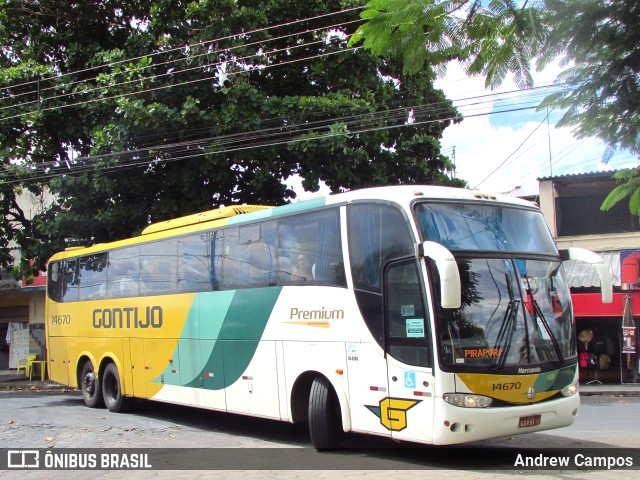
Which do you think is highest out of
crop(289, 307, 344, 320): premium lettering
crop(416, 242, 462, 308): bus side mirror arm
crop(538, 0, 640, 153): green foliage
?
crop(538, 0, 640, 153): green foliage

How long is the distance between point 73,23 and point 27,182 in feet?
15.2

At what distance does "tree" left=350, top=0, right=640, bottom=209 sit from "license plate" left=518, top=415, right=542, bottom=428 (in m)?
4.12

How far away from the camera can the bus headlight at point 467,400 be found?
735 centimetres

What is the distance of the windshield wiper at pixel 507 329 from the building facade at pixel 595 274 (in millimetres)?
11033

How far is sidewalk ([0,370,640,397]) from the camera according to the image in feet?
57.0

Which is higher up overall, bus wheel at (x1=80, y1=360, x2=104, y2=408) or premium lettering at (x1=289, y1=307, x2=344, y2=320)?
premium lettering at (x1=289, y1=307, x2=344, y2=320)

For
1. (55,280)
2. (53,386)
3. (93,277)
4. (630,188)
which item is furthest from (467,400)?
(53,386)

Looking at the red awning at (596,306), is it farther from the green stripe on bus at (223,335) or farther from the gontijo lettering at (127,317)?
the gontijo lettering at (127,317)

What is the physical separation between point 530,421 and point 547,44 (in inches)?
195

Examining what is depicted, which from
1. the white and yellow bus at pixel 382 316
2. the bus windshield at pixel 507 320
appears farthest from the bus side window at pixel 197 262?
the bus windshield at pixel 507 320

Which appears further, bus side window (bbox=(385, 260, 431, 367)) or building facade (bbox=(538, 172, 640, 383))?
building facade (bbox=(538, 172, 640, 383))

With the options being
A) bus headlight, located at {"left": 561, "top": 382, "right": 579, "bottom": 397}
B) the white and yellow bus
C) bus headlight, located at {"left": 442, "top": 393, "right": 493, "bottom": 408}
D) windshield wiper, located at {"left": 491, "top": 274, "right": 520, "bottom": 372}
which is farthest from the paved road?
windshield wiper, located at {"left": 491, "top": 274, "right": 520, "bottom": 372}

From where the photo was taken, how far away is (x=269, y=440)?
1036cm

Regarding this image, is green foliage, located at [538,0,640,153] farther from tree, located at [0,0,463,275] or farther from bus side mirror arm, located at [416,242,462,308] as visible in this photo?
tree, located at [0,0,463,275]
